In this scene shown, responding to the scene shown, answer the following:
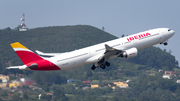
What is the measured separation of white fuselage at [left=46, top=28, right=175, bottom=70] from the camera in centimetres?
5291

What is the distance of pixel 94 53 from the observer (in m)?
55.3

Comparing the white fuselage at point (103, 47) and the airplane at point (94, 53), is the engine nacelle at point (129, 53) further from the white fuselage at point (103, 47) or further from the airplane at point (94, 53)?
the white fuselage at point (103, 47)

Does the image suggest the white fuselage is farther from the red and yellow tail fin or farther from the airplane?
the red and yellow tail fin

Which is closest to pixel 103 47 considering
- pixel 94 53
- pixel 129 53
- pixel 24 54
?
pixel 94 53

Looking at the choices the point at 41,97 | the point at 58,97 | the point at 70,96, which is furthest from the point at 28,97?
the point at 70,96

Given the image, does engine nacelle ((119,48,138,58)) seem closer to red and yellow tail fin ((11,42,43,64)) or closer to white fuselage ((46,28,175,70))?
white fuselage ((46,28,175,70))

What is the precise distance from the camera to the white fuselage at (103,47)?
2083 inches

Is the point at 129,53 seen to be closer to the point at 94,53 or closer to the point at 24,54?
the point at 94,53

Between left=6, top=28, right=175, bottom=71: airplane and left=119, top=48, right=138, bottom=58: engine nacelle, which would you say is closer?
left=6, top=28, right=175, bottom=71: airplane

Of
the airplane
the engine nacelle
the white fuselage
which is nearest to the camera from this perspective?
the airplane

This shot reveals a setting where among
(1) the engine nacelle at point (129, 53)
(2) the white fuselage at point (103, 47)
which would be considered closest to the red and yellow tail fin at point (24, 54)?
(2) the white fuselage at point (103, 47)

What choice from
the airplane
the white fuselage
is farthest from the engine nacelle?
the white fuselage

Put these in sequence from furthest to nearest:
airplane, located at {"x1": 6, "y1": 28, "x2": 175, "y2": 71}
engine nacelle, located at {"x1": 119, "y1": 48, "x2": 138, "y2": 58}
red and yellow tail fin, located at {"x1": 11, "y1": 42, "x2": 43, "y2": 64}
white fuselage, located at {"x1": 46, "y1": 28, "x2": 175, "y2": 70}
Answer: engine nacelle, located at {"x1": 119, "y1": 48, "x2": 138, "y2": 58} → white fuselage, located at {"x1": 46, "y1": 28, "x2": 175, "y2": 70} → airplane, located at {"x1": 6, "y1": 28, "x2": 175, "y2": 71} → red and yellow tail fin, located at {"x1": 11, "y1": 42, "x2": 43, "y2": 64}

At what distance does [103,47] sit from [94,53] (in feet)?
6.65
